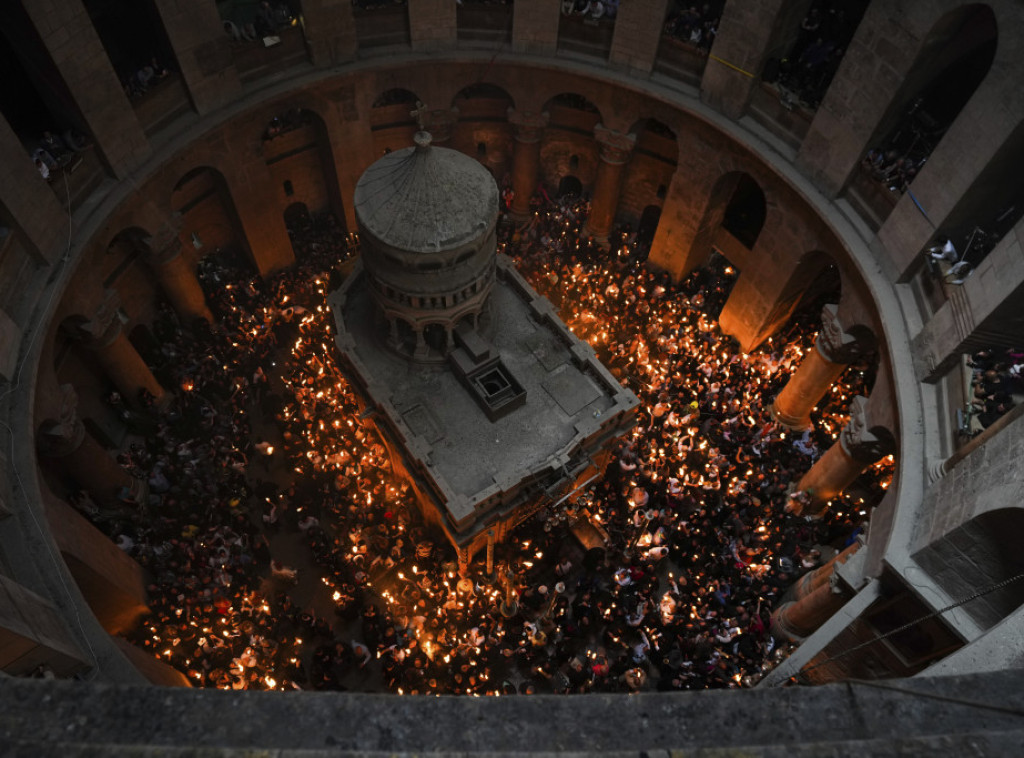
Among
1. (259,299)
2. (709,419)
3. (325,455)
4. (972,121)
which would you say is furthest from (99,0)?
(972,121)

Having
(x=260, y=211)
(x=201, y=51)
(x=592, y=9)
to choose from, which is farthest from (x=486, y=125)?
(x=201, y=51)

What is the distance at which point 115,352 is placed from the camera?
20.0 m

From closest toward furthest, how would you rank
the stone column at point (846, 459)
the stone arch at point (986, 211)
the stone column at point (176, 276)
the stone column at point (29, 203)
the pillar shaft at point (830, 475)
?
the stone arch at point (986, 211), the stone column at point (29, 203), the stone column at point (846, 459), the pillar shaft at point (830, 475), the stone column at point (176, 276)

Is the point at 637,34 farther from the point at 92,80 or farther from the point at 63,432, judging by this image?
the point at 63,432

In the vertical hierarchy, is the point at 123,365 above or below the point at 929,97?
above

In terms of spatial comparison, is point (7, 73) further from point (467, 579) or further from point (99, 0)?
point (467, 579)

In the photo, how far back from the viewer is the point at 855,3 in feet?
69.3

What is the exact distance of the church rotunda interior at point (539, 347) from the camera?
14195 millimetres

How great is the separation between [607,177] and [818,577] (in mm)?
16102

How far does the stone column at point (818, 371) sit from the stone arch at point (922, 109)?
10.4 feet

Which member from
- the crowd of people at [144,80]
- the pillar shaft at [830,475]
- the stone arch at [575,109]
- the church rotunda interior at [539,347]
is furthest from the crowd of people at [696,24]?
the crowd of people at [144,80]

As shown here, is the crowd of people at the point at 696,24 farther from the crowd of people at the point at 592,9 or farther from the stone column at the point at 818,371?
the stone column at the point at 818,371

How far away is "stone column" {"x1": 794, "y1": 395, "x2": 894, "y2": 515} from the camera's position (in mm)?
17422

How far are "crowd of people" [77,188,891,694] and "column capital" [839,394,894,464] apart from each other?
251 centimetres
